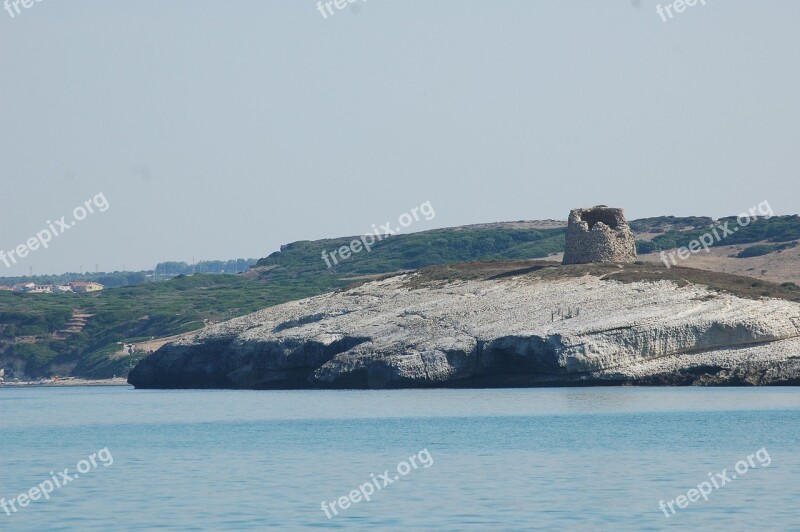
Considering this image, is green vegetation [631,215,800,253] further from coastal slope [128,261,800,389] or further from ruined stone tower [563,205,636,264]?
coastal slope [128,261,800,389]

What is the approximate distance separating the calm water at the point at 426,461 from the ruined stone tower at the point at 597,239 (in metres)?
18.8

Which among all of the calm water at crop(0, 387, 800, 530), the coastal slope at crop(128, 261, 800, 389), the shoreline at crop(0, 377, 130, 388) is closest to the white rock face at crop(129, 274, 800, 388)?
the coastal slope at crop(128, 261, 800, 389)

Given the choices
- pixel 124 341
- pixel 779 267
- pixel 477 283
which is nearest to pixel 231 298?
pixel 124 341

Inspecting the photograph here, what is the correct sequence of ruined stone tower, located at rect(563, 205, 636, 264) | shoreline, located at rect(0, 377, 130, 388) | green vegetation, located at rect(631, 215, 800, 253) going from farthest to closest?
green vegetation, located at rect(631, 215, 800, 253)
shoreline, located at rect(0, 377, 130, 388)
ruined stone tower, located at rect(563, 205, 636, 264)

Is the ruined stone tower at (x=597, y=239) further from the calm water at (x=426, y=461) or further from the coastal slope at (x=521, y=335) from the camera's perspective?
the calm water at (x=426, y=461)

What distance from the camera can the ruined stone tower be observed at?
3413 inches

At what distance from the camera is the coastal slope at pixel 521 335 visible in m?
72.2

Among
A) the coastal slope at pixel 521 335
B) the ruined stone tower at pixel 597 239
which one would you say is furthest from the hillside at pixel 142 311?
the coastal slope at pixel 521 335

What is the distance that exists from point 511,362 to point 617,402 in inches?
564

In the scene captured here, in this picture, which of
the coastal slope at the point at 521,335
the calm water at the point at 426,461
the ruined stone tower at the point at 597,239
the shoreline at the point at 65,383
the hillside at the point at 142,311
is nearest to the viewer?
the calm water at the point at 426,461

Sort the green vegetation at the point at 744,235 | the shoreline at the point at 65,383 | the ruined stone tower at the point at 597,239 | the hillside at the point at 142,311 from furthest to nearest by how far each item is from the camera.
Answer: the green vegetation at the point at 744,235 < the hillside at the point at 142,311 < the shoreline at the point at 65,383 < the ruined stone tower at the point at 597,239

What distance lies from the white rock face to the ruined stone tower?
4.84 metres

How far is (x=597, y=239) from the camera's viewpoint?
8681 cm

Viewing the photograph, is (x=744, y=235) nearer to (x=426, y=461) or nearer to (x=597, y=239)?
(x=597, y=239)
